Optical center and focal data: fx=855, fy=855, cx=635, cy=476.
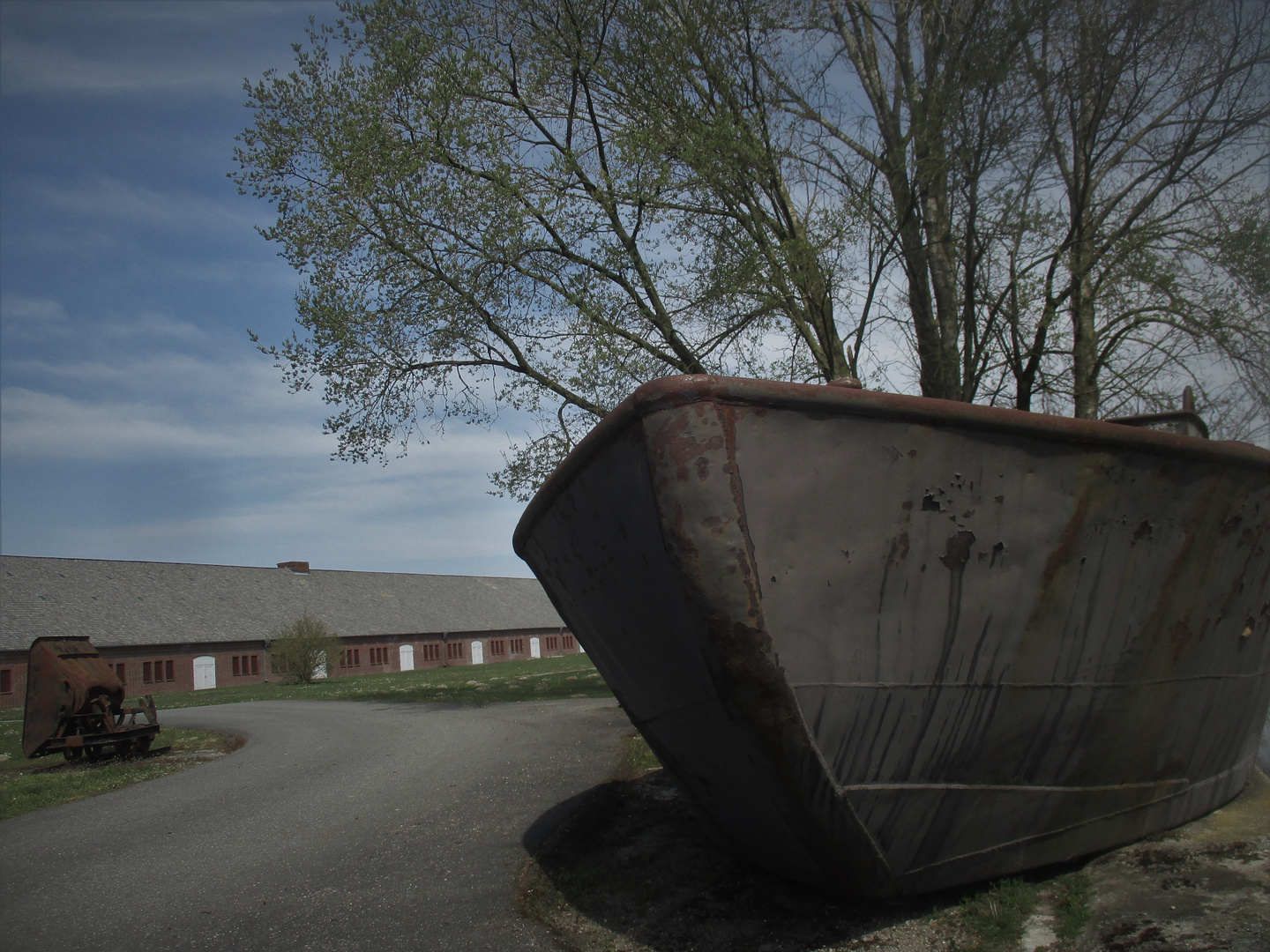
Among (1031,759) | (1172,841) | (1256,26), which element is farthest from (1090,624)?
(1256,26)

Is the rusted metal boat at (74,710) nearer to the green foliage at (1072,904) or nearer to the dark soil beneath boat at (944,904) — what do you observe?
the dark soil beneath boat at (944,904)

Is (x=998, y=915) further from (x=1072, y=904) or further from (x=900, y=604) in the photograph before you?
(x=900, y=604)

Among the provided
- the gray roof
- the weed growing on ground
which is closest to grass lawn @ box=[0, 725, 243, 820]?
the weed growing on ground

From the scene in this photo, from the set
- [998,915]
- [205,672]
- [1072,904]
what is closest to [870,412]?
[998,915]

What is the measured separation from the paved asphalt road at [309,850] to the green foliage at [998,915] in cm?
171

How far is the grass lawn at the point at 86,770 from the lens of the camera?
344 inches

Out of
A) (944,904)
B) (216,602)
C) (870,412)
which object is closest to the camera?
(870,412)

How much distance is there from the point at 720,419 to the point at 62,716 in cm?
1219

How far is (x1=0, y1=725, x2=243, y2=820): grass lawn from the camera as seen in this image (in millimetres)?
8742

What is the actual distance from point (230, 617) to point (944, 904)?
43578 millimetres

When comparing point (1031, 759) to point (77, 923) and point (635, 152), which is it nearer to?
point (77, 923)

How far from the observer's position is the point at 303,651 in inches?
1367

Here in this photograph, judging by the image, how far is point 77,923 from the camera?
14.0 ft

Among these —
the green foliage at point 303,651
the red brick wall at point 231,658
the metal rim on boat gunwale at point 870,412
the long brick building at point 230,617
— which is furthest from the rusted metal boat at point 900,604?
the green foliage at point 303,651
